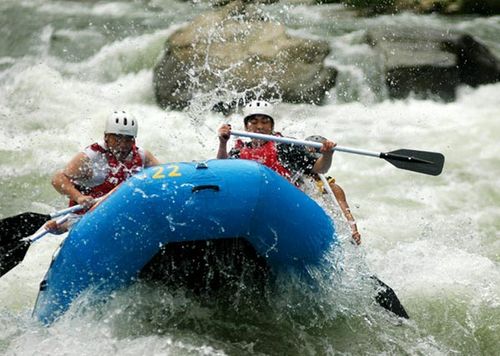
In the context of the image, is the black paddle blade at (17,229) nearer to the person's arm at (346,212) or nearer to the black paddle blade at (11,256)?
the black paddle blade at (11,256)

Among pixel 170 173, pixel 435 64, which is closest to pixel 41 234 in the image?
pixel 170 173

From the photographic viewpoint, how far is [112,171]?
5852mm

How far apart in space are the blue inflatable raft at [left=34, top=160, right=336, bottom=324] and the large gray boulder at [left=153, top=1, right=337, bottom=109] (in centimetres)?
619

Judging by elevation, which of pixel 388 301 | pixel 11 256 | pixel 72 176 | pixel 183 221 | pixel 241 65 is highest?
pixel 183 221

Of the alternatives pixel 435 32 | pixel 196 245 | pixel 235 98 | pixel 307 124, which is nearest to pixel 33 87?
pixel 235 98

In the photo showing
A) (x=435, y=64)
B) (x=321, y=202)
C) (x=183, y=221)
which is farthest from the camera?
(x=435, y=64)

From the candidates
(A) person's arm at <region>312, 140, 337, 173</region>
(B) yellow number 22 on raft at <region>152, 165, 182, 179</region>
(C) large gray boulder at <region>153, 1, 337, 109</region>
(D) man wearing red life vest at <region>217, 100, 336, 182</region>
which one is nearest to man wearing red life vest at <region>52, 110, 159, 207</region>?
(D) man wearing red life vest at <region>217, 100, 336, 182</region>

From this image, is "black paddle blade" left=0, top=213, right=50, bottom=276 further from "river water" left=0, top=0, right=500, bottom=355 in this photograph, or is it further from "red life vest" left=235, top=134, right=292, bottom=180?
"red life vest" left=235, top=134, right=292, bottom=180

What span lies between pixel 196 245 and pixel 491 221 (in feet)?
15.4

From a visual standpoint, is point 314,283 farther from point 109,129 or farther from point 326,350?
point 109,129

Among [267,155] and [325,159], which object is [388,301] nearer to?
[325,159]

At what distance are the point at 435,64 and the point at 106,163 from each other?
714 cm

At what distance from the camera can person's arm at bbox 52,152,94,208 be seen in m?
5.70

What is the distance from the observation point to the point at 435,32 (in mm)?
12484
